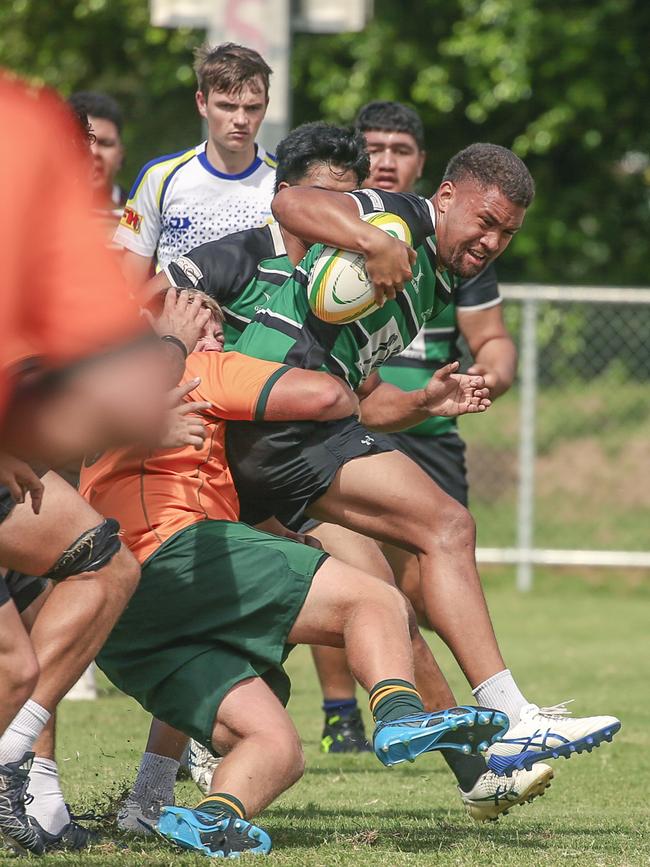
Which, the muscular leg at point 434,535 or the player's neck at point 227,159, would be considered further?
the player's neck at point 227,159

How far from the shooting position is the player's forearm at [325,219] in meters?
4.38

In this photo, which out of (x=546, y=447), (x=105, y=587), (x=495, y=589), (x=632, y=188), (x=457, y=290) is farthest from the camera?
(x=632, y=188)

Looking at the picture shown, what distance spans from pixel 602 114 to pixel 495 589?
6.30 m

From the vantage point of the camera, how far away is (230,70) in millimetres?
6582

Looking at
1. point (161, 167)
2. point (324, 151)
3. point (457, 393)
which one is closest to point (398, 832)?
point (457, 393)

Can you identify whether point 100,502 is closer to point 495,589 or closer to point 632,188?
point 495,589

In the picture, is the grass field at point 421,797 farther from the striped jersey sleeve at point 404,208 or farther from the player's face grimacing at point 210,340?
the striped jersey sleeve at point 404,208

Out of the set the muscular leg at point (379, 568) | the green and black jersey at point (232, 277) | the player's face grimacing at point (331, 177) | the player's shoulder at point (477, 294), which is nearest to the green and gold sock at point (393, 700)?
the muscular leg at point (379, 568)

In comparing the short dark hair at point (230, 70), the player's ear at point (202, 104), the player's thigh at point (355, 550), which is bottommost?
the player's thigh at point (355, 550)

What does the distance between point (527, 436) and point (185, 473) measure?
8544 mm

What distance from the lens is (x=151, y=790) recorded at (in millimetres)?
4621

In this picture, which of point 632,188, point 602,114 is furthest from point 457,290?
point 632,188

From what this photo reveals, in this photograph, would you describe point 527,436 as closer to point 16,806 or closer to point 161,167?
point 161,167

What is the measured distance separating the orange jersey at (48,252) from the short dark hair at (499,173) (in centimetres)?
263
